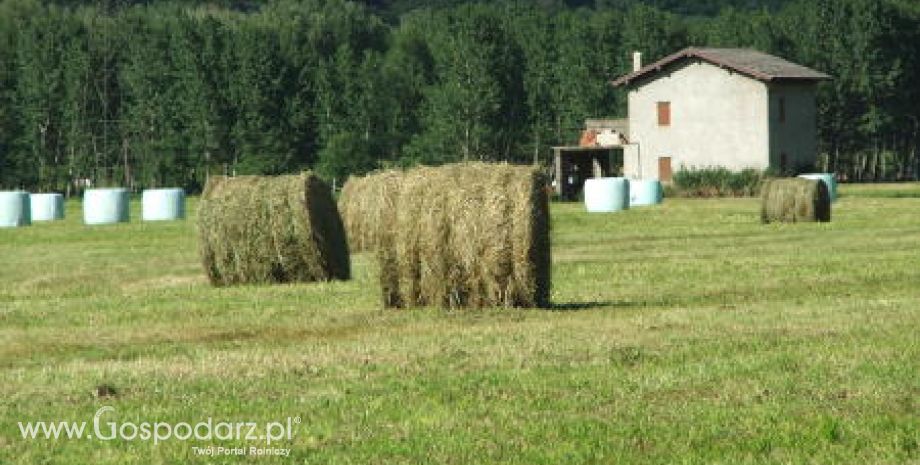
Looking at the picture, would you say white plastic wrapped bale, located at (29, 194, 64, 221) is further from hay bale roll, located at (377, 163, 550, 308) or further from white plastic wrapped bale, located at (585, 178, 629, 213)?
hay bale roll, located at (377, 163, 550, 308)

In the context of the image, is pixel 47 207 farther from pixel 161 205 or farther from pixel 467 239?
pixel 467 239

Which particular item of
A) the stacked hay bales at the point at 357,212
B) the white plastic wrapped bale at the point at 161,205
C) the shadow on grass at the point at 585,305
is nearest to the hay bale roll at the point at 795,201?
the stacked hay bales at the point at 357,212

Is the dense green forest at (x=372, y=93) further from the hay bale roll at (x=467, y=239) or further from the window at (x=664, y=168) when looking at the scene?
the hay bale roll at (x=467, y=239)

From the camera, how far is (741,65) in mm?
91062

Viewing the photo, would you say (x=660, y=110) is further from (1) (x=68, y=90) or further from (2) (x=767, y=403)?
(2) (x=767, y=403)

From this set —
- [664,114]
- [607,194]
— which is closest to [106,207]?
[607,194]

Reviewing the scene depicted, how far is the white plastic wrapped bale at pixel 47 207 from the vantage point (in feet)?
208

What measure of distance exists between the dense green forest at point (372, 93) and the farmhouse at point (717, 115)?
24478 mm

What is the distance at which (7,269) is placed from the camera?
35.6 metres

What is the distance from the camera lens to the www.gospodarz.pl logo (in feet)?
40.1

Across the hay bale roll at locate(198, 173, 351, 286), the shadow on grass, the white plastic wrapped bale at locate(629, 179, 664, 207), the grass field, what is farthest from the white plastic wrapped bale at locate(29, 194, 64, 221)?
the shadow on grass

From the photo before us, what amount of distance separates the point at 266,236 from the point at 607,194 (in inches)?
1439

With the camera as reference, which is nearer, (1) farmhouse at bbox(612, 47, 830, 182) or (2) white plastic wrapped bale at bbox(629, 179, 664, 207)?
(2) white plastic wrapped bale at bbox(629, 179, 664, 207)

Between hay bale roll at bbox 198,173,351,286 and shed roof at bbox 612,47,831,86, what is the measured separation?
212ft
